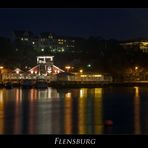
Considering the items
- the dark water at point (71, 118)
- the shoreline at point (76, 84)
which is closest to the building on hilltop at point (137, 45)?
the shoreline at point (76, 84)

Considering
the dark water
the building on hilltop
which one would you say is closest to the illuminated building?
the building on hilltop

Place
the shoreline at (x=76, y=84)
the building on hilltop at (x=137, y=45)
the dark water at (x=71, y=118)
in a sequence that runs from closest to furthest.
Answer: the dark water at (x=71, y=118) < the shoreline at (x=76, y=84) < the building on hilltop at (x=137, y=45)

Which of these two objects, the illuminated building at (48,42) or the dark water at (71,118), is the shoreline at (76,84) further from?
the dark water at (71,118)

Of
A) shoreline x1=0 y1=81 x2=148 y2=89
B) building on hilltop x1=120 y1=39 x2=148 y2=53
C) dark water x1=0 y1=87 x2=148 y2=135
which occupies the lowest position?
dark water x1=0 y1=87 x2=148 y2=135

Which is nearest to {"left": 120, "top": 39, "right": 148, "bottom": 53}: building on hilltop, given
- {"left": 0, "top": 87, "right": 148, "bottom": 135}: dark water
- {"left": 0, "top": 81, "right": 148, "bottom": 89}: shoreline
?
{"left": 0, "top": 81, "right": 148, "bottom": 89}: shoreline

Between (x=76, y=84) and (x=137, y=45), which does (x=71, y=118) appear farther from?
(x=137, y=45)

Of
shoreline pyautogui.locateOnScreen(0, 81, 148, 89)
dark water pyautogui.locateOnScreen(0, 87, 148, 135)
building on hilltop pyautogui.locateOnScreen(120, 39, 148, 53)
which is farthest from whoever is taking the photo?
building on hilltop pyautogui.locateOnScreen(120, 39, 148, 53)

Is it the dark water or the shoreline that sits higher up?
the shoreline

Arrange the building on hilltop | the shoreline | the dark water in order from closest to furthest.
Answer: the dark water, the shoreline, the building on hilltop

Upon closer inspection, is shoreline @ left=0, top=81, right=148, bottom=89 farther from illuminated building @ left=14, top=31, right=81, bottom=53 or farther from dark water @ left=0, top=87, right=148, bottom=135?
dark water @ left=0, top=87, right=148, bottom=135

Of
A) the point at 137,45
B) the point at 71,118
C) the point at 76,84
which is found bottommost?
the point at 71,118

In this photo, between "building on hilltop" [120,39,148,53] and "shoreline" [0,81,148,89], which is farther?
"building on hilltop" [120,39,148,53]

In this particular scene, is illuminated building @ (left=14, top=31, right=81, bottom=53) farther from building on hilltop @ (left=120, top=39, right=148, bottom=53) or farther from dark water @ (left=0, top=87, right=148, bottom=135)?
dark water @ (left=0, top=87, right=148, bottom=135)

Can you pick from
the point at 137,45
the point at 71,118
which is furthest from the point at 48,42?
the point at 71,118
